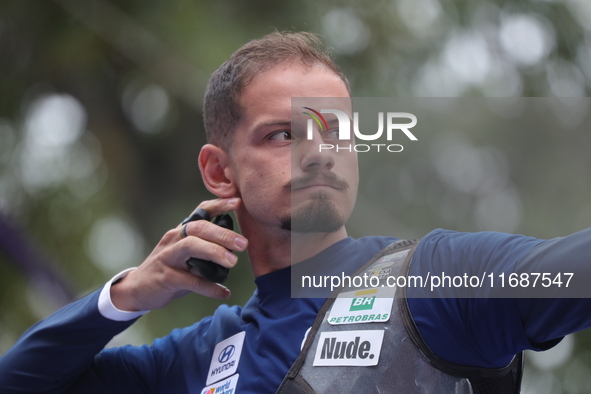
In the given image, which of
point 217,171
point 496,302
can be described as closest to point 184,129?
point 217,171

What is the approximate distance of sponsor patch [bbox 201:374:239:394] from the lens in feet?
5.42

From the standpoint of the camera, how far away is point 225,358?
1778mm

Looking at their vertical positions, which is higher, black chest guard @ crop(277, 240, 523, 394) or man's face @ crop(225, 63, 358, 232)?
man's face @ crop(225, 63, 358, 232)

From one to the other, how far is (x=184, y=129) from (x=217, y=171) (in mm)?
3899

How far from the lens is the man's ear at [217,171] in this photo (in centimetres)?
200

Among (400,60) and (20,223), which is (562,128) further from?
(20,223)

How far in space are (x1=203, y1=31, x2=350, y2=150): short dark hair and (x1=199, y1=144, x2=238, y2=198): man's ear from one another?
35 millimetres

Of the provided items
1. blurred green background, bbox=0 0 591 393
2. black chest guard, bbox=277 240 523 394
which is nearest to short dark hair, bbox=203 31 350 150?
black chest guard, bbox=277 240 523 394

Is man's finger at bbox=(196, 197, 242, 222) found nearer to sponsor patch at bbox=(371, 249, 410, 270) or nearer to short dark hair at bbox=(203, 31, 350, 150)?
short dark hair at bbox=(203, 31, 350, 150)

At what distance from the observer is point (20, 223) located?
495cm

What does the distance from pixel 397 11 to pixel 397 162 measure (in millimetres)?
2456

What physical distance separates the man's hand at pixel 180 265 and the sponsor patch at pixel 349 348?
0.35 m

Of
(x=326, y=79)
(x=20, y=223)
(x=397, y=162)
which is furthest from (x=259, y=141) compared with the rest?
(x=20, y=223)

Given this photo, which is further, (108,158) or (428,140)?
(108,158)
